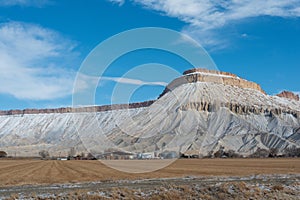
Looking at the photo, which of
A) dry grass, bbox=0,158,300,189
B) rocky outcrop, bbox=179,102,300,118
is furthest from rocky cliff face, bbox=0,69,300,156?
dry grass, bbox=0,158,300,189

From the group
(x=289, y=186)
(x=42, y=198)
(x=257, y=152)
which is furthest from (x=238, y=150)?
(x=42, y=198)

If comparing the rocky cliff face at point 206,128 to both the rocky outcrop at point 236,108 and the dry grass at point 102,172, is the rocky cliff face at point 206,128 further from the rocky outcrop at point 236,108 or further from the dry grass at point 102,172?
the dry grass at point 102,172

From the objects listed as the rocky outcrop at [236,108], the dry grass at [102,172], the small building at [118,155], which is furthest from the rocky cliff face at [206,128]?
the dry grass at [102,172]

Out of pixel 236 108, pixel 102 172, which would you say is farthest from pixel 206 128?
pixel 102 172

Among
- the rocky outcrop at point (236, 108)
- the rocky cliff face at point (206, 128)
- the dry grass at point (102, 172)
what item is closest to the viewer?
the dry grass at point (102, 172)

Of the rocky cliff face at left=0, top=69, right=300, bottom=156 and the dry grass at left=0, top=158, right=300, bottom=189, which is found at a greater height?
the rocky cliff face at left=0, top=69, right=300, bottom=156

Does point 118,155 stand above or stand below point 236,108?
below

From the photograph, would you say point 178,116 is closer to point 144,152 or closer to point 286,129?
point 144,152

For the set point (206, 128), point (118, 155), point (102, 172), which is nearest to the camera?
point (102, 172)

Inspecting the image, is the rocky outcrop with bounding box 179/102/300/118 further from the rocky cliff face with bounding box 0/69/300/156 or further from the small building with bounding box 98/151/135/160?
the small building with bounding box 98/151/135/160

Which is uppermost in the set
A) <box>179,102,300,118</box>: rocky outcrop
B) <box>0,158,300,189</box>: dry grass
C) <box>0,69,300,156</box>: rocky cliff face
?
<box>179,102,300,118</box>: rocky outcrop

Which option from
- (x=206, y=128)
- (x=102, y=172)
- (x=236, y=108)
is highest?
(x=236, y=108)

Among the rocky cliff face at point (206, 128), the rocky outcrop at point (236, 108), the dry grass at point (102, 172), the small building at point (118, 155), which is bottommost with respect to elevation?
the dry grass at point (102, 172)

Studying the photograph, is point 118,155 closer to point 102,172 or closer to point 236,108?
point 236,108
